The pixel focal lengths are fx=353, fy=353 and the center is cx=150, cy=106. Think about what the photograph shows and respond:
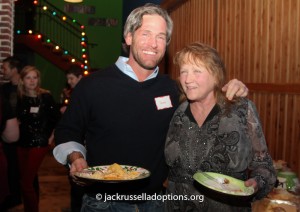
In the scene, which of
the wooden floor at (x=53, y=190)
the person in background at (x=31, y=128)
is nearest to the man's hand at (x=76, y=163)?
the person in background at (x=31, y=128)

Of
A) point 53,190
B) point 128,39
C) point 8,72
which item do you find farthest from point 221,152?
point 53,190

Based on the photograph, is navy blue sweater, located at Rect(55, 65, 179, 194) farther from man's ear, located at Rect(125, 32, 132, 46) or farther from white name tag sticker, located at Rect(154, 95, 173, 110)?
man's ear, located at Rect(125, 32, 132, 46)

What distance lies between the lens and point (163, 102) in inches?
76.5

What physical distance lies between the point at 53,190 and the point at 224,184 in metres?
4.52

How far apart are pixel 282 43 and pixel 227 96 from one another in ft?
6.22

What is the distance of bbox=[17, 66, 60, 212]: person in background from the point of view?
392cm

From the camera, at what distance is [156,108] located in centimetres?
190

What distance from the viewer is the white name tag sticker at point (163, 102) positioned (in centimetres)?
191

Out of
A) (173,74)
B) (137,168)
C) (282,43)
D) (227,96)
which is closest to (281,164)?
(282,43)

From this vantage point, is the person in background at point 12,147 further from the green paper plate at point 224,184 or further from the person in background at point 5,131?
the green paper plate at point 224,184

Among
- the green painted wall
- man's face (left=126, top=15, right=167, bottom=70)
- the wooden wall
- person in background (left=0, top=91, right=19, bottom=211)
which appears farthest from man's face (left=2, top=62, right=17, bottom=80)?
the green painted wall

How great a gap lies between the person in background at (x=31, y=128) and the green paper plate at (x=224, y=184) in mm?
2734

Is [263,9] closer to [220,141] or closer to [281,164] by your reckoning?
[281,164]

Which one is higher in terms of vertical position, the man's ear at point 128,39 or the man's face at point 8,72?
the man's ear at point 128,39
